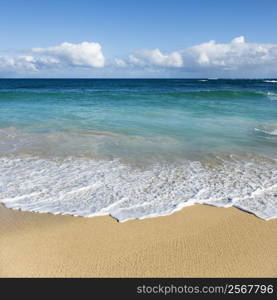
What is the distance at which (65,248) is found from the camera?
3.83 m

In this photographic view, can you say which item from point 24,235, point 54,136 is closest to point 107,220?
point 24,235

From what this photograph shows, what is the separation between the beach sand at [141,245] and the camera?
11.3 feet

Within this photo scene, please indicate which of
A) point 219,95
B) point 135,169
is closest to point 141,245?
point 135,169

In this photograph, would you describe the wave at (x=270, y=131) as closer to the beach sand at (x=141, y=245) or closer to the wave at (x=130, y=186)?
the wave at (x=130, y=186)

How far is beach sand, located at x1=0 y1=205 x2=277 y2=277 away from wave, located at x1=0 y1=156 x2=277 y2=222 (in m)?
0.28

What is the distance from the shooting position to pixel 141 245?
3904 mm

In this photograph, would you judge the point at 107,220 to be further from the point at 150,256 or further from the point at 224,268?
the point at 224,268

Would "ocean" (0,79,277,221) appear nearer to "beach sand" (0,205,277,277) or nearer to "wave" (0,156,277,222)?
"wave" (0,156,277,222)

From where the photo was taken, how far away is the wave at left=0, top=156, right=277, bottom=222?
194 inches

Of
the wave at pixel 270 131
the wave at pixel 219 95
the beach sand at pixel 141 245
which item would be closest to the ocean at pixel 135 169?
the wave at pixel 270 131

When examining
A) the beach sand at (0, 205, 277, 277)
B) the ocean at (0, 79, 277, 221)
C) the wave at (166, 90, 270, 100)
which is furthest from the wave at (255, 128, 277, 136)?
the wave at (166, 90, 270, 100)

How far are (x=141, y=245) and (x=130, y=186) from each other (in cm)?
197
